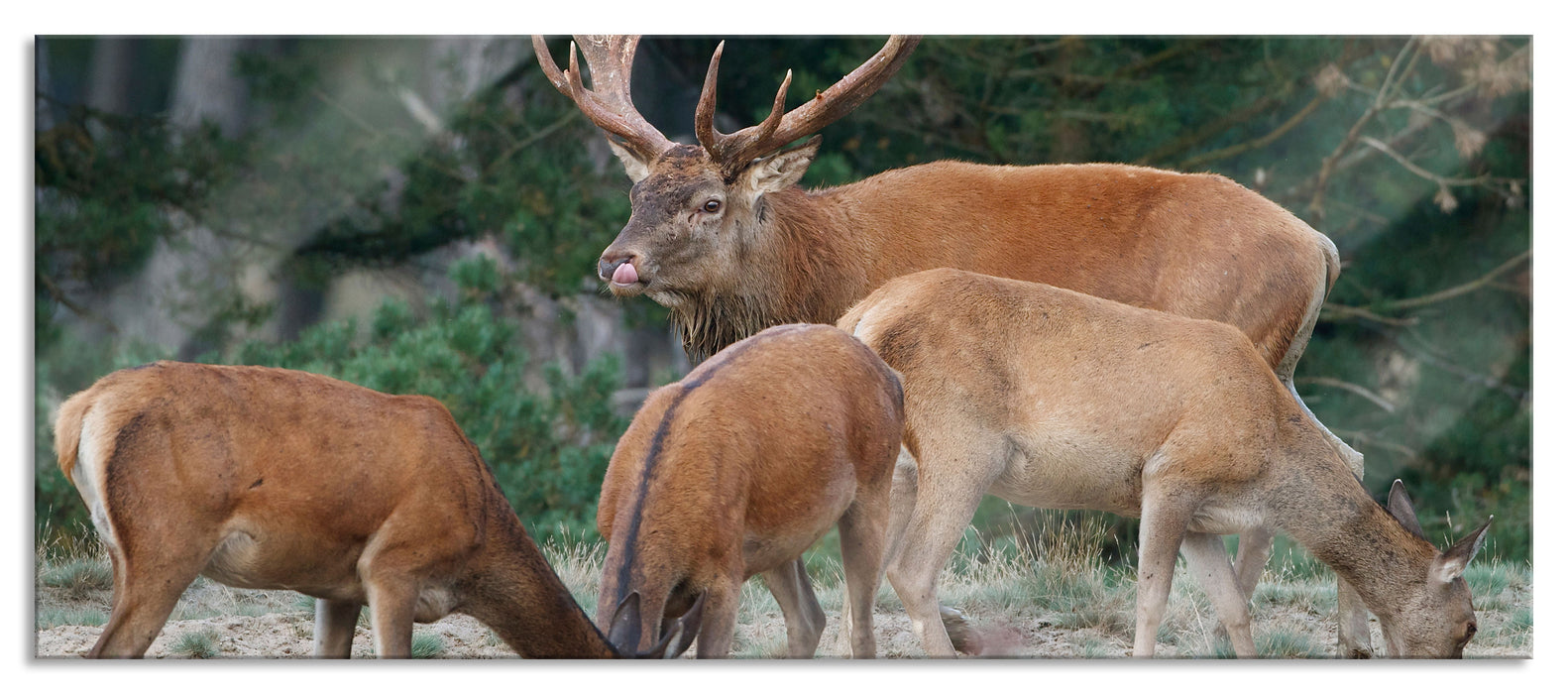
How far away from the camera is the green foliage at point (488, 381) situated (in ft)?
22.7

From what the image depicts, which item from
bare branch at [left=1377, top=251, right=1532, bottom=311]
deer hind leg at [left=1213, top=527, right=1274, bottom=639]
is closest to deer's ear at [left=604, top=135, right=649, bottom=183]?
deer hind leg at [left=1213, top=527, right=1274, bottom=639]

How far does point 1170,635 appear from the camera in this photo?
189 inches

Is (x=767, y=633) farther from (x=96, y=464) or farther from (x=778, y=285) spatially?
(x=96, y=464)

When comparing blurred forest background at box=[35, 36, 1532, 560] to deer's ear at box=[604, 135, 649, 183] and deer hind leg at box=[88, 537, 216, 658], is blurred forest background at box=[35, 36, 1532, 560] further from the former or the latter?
deer hind leg at box=[88, 537, 216, 658]

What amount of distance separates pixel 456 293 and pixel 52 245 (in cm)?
302

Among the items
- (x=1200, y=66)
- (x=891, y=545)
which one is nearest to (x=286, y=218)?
(x=891, y=545)

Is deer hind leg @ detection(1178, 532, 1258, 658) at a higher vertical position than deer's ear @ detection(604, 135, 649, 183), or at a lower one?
lower

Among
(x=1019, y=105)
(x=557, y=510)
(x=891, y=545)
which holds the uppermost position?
(x=1019, y=105)

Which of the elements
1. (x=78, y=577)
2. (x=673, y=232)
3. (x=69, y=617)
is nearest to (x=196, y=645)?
(x=69, y=617)

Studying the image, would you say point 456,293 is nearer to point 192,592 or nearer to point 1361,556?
point 192,592

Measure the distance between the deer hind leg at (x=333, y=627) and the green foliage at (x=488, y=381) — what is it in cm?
285

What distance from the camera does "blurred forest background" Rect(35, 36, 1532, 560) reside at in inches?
222

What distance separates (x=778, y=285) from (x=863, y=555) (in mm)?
1643

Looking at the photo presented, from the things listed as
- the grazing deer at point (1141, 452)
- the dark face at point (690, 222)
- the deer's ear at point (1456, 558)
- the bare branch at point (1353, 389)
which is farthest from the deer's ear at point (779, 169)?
the bare branch at point (1353, 389)
